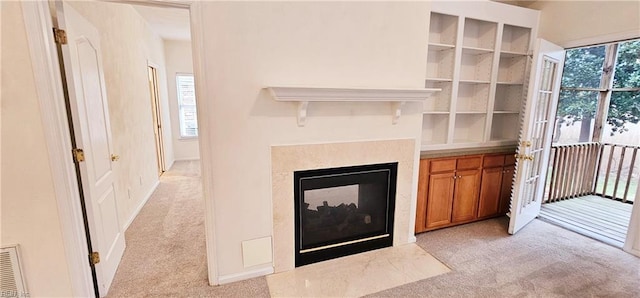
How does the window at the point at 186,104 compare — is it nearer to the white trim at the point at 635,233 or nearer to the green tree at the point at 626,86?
the white trim at the point at 635,233

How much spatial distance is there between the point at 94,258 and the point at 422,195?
2.83 meters

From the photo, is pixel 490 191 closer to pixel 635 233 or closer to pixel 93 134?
pixel 635 233

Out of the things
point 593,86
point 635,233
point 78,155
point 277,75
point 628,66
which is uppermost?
point 628,66

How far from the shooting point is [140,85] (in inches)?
162

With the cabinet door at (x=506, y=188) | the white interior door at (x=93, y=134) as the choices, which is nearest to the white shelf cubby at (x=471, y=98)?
the cabinet door at (x=506, y=188)

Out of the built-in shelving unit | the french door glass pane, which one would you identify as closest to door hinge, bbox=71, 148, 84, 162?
the built-in shelving unit

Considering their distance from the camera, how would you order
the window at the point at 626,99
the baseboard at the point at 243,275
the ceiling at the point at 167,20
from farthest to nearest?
the window at the point at 626,99 < the ceiling at the point at 167,20 < the baseboard at the point at 243,275

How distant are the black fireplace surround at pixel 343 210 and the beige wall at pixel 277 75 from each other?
11.6 inches

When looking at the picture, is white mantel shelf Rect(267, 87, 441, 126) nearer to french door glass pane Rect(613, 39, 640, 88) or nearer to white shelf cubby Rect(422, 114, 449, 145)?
white shelf cubby Rect(422, 114, 449, 145)

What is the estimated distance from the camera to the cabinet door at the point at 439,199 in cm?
297

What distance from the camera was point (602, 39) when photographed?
2.83 m

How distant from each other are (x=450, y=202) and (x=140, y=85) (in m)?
4.46

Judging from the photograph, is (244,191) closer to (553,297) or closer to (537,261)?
(553,297)

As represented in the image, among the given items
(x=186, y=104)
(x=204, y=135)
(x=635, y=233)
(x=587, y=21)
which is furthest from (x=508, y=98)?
(x=186, y=104)
